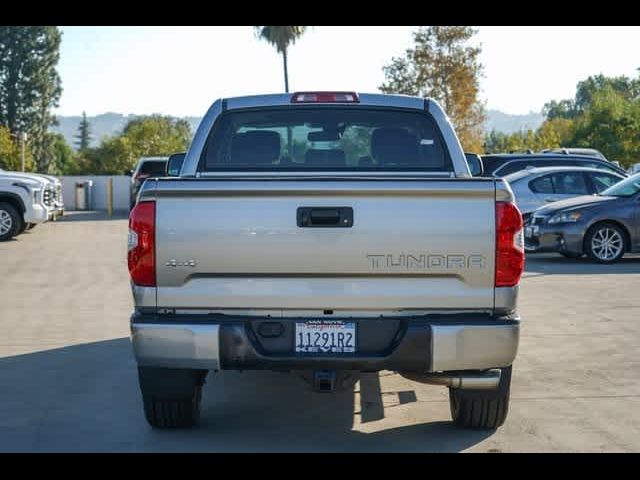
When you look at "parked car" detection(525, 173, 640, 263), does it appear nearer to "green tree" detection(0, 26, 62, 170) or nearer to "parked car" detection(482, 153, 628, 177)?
"parked car" detection(482, 153, 628, 177)

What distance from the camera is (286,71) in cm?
5806

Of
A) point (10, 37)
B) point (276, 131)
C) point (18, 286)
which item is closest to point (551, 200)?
point (18, 286)

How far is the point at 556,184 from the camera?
67.3ft

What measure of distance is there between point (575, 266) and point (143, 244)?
1259cm

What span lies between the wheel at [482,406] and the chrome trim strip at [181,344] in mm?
1560

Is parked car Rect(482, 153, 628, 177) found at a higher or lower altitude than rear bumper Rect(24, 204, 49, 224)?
higher

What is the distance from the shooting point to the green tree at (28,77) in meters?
78.4

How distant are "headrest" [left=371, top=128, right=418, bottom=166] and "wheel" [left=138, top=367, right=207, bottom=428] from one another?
2.06 metres

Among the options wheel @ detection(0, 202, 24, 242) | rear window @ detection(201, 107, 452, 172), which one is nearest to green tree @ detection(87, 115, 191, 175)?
wheel @ detection(0, 202, 24, 242)

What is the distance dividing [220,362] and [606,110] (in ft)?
216

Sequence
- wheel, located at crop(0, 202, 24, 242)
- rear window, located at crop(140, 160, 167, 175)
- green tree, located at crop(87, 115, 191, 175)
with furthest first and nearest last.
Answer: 1. green tree, located at crop(87, 115, 191, 175)
2. rear window, located at crop(140, 160, 167, 175)
3. wheel, located at crop(0, 202, 24, 242)

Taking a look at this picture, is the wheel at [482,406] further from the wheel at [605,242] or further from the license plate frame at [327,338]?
the wheel at [605,242]

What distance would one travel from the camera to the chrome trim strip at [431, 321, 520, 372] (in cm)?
579
